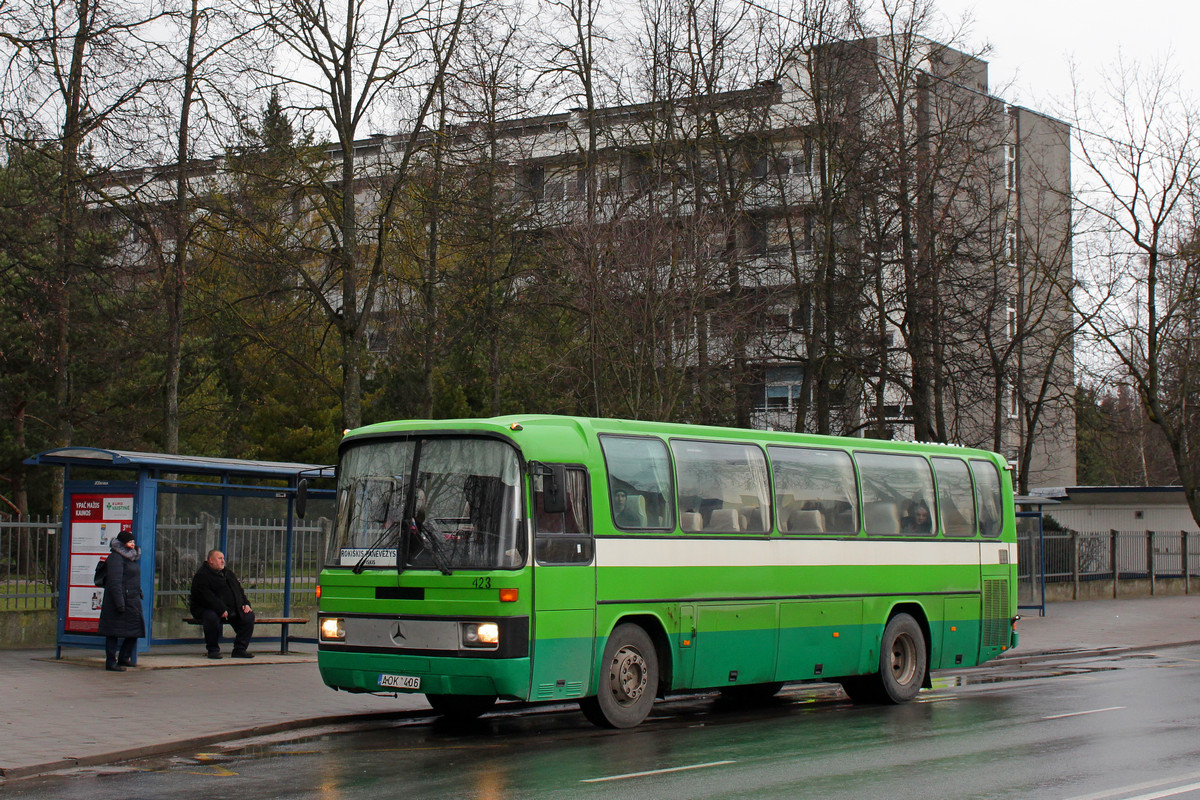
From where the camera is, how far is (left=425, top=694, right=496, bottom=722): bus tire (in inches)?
523

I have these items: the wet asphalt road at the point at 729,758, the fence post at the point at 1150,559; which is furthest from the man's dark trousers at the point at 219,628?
the fence post at the point at 1150,559

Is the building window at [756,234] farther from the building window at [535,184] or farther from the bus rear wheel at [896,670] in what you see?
the bus rear wheel at [896,670]

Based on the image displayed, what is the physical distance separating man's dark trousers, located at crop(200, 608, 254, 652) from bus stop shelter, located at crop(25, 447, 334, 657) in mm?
630

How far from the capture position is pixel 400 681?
39.0 feet

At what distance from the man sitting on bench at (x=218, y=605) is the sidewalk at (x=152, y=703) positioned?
1.18ft

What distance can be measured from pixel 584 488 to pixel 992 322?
909 inches

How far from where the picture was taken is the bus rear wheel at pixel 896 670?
51.2ft

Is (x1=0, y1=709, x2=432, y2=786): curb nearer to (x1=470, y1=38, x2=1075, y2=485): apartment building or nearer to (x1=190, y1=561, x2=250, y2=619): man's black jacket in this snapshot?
(x1=190, y1=561, x2=250, y2=619): man's black jacket

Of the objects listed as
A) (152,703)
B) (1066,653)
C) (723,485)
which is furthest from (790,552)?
(1066,653)

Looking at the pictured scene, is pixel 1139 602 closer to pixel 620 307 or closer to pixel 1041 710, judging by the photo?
pixel 620 307

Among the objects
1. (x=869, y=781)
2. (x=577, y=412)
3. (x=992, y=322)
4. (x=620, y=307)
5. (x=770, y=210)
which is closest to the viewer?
(x=869, y=781)

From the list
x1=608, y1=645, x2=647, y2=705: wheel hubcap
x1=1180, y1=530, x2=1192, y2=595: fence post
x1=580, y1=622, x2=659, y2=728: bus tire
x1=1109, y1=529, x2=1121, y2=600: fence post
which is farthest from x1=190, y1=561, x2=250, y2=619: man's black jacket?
x1=1180, y1=530, x2=1192, y2=595: fence post

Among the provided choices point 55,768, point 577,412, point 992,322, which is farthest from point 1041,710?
point 992,322

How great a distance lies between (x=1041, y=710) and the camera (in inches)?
562
